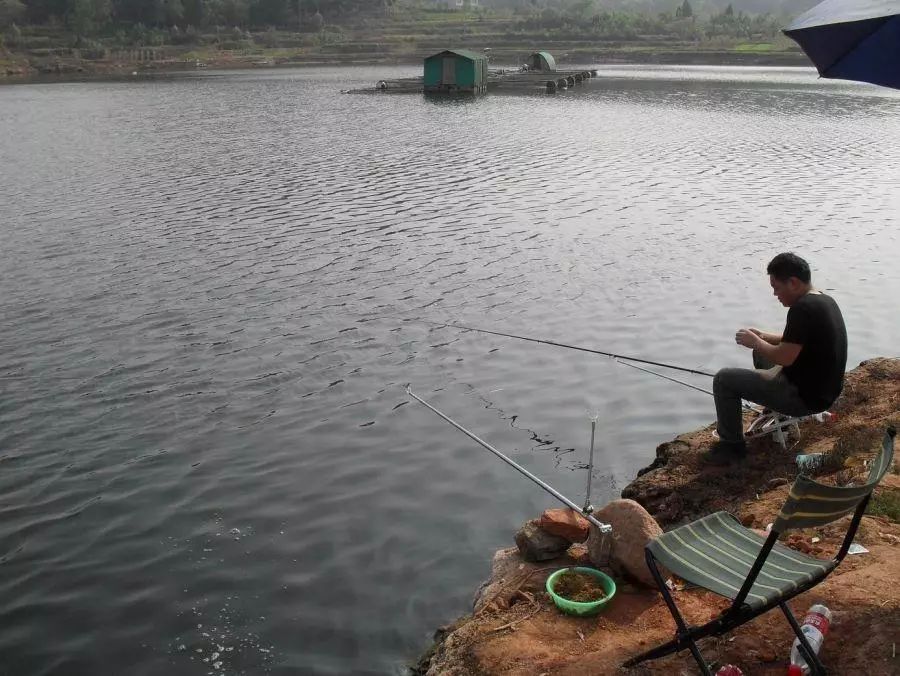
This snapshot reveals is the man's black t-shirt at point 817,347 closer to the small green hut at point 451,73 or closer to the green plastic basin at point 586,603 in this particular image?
the green plastic basin at point 586,603

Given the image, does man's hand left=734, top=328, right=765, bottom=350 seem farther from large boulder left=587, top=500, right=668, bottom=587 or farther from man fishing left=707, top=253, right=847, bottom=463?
large boulder left=587, top=500, right=668, bottom=587

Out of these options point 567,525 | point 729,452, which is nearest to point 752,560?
point 567,525

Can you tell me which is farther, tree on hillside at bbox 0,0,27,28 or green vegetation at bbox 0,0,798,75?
tree on hillside at bbox 0,0,27,28

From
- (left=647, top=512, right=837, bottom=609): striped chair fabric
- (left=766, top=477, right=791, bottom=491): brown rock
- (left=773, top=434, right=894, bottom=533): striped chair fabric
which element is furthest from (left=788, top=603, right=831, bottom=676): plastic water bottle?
(left=766, top=477, right=791, bottom=491): brown rock

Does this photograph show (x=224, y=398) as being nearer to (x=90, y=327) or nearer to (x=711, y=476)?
(x=90, y=327)

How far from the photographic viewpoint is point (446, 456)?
32.2 feet

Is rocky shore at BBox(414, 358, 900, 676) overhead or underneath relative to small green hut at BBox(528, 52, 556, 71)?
underneath

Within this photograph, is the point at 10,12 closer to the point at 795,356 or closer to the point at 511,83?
the point at 511,83

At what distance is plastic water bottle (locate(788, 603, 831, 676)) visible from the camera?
455cm

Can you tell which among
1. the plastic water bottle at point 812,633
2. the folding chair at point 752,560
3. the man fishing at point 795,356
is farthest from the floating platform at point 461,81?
the plastic water bottle at point 812,633

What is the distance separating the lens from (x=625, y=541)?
20.5ft

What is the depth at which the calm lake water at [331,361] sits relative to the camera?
285 inches

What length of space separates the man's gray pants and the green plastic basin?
2.42m

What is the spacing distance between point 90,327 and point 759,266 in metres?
12.8
